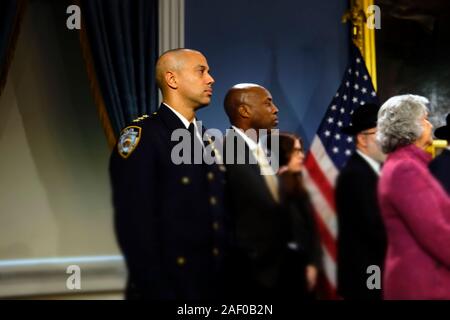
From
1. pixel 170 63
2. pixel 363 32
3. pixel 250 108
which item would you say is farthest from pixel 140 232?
pixel 363 32

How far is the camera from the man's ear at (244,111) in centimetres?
174

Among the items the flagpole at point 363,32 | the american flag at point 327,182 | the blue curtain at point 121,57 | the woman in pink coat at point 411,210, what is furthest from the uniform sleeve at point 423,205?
the flagpole at point 363,32

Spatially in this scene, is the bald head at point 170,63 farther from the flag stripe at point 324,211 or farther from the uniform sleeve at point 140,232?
the flag stripe at point 324,211

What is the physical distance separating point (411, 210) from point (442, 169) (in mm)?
136

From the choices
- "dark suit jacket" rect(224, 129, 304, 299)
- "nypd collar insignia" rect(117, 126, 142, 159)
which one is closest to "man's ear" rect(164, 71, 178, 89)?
"nypd collar insignia" rect(117, 126, 142, 159)

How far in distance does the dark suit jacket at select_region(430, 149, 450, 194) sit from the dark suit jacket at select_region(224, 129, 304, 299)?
1.23 ft

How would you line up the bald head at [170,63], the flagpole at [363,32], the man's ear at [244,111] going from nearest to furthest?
the bald head at [170,63] → the man's ear at [244,111] → the flagpole at [363,32]

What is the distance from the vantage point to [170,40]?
2963 mm

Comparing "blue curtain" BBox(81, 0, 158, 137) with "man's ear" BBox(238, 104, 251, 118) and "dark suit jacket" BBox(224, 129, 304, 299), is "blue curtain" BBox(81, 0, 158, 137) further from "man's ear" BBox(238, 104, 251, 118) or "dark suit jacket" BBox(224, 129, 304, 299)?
"dark suit jacket" BBox(224, 129, 304, 299)

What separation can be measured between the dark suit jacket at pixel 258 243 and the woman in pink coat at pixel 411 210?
0.72 feet

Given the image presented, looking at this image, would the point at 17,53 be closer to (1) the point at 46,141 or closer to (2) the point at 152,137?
(1) the point at 46,141

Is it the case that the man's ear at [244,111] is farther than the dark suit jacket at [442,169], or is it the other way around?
the man's ear at [244,111]

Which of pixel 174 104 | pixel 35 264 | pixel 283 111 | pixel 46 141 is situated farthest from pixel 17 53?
pixel 174 104
